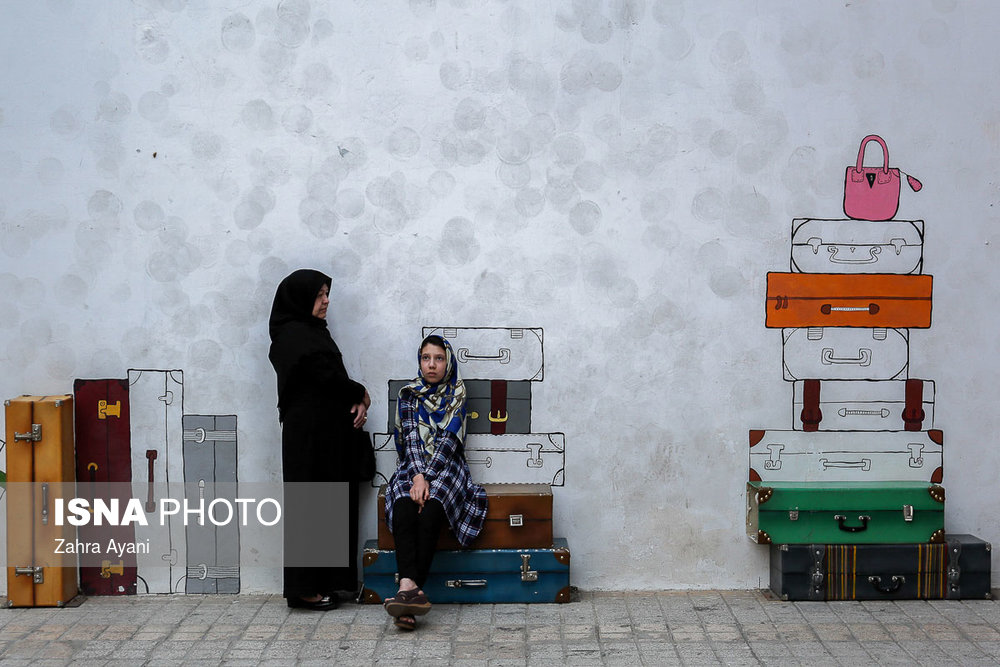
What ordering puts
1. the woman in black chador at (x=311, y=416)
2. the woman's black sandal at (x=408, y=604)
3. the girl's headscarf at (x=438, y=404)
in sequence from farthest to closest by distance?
the girl's headscarf at (x=438, y=404)
the woman in black chador at (x=311, y=416)
the woman's black sandal at (x=408, y=604)

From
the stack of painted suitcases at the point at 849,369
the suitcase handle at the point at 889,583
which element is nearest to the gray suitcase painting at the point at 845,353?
the stack of painted suitcases at the point at 849,369

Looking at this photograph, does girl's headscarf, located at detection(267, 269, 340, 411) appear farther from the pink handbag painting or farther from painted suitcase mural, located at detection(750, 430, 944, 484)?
the pink handbag painting

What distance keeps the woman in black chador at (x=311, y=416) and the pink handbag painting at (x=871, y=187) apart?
2.87 meters

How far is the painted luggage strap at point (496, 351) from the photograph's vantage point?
209 inches

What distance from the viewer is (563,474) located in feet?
17.6

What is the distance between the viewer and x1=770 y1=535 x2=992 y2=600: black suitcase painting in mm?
Answer: 5121

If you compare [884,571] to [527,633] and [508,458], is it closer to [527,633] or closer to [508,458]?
[527,633]

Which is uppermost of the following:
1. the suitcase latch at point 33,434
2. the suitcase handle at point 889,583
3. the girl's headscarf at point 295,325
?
the girl's headscarf at point 295,325

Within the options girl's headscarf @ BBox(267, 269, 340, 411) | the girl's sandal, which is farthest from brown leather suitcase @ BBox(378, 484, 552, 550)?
girl's headscarf @ BBox(267, 269, 340, 411)

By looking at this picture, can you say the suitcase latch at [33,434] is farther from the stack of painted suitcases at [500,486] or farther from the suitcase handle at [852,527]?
the suitcase handle at [852,527]

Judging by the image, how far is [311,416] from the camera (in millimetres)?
5055

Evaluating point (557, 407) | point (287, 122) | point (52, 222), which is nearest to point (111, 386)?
point (52, 222)

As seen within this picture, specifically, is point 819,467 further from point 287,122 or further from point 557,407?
point 287,122

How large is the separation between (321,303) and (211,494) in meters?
1.28
